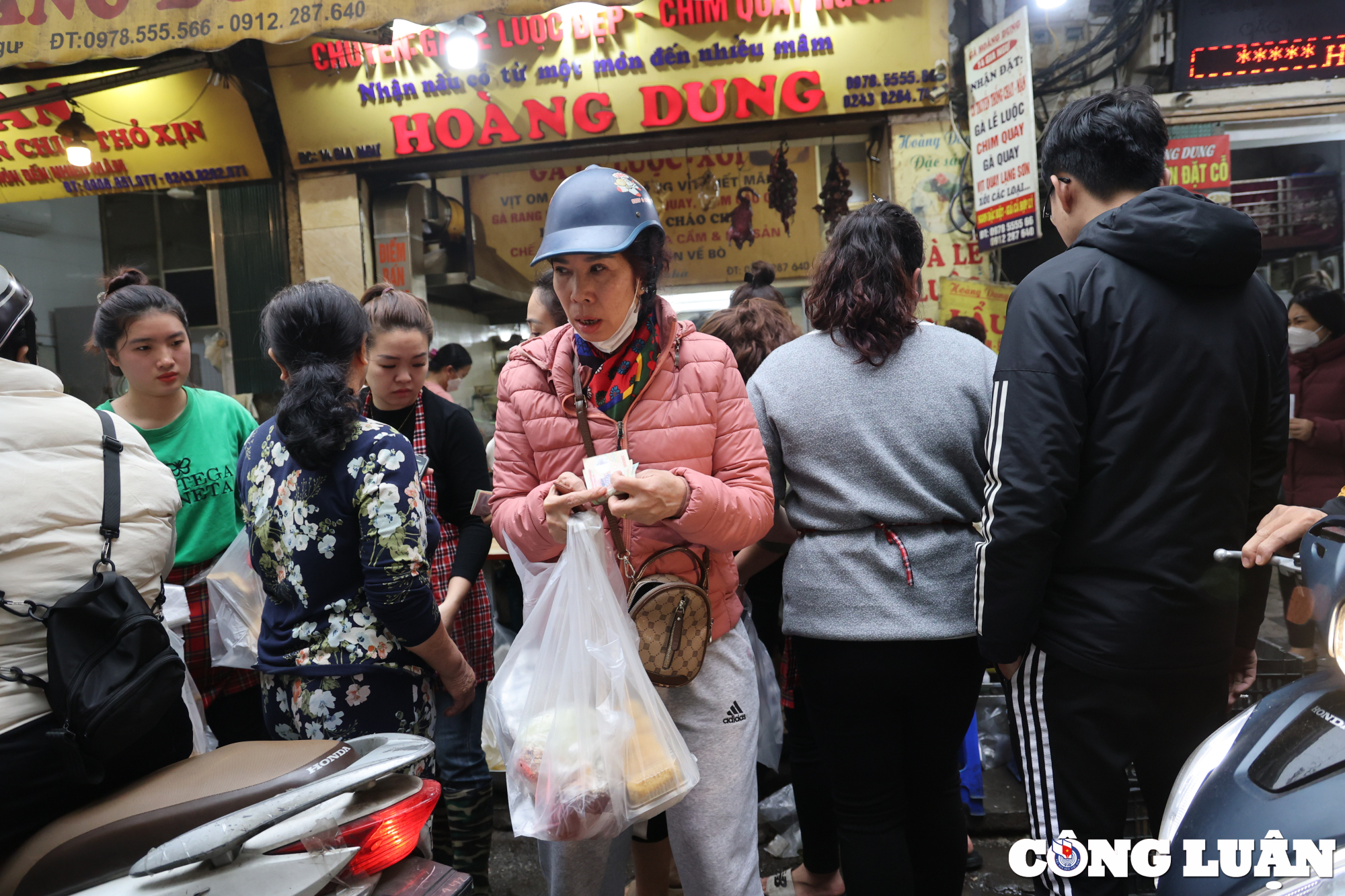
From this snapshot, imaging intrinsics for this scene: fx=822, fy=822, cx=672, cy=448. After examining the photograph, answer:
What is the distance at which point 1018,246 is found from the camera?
19.9 feet

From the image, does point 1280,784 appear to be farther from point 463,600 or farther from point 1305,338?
point 1305,338

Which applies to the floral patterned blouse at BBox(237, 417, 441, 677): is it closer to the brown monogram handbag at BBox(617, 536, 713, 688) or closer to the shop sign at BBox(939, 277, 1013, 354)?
the brown monogram handbag at BBox(617, 536, 713, 688)

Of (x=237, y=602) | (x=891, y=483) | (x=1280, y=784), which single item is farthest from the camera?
(x=237, y=602)

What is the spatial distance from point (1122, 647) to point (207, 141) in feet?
24.4

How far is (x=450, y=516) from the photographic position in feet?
9.36

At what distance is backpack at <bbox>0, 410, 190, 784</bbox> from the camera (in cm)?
156

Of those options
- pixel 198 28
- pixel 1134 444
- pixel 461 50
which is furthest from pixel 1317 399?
pixel 198 28

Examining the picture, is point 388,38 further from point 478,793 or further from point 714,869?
point 714,869

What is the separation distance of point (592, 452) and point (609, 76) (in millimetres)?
5039

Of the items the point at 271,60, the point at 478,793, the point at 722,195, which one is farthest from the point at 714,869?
the point at 271,60

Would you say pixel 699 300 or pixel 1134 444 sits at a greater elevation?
pixel 699 300

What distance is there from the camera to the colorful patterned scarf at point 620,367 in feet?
6.72

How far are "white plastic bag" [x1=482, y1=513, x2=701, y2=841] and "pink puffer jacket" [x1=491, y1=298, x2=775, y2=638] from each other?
0.61 ft
